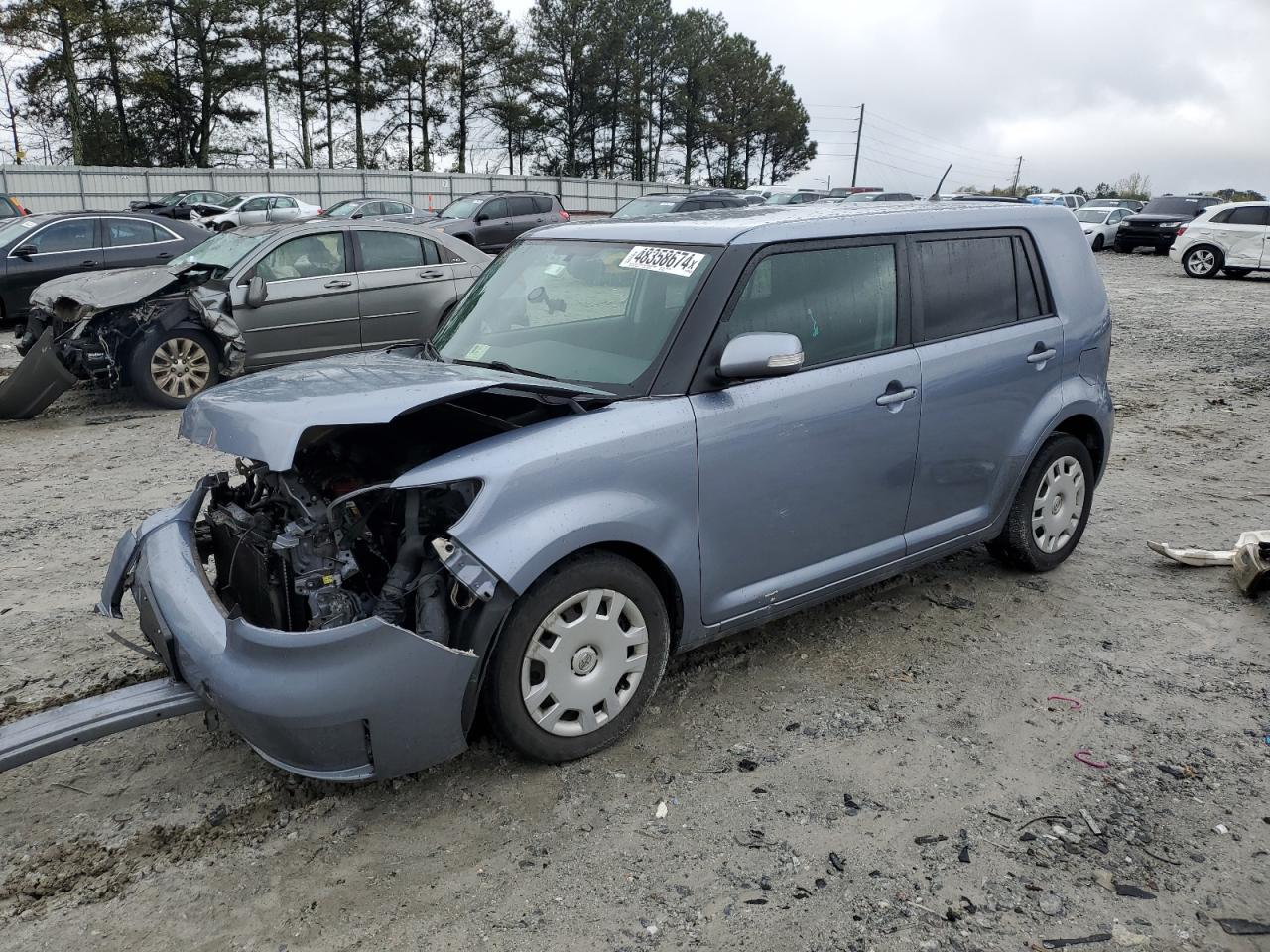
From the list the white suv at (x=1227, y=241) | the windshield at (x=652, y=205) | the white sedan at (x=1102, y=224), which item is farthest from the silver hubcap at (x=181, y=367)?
the white sedan at (x=1102, y=224)

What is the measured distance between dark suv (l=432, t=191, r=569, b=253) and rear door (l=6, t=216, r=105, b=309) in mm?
8979

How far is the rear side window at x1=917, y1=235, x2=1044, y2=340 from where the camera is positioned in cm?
432

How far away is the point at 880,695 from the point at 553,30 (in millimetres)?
64686

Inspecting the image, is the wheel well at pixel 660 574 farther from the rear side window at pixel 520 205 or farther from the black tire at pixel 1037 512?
the rear side window at pixel 520 205

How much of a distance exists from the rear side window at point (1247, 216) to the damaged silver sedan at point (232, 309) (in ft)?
60.8

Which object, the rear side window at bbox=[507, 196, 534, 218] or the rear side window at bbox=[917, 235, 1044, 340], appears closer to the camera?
the rear side window at bbox=[917, 235, 1044, 340]

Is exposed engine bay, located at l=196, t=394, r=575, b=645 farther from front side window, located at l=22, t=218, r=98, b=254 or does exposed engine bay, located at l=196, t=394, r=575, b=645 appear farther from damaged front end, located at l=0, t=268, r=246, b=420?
front side window, located at l=22, t=218, r=98, b=254

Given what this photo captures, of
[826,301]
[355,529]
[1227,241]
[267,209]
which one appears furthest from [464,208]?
[355,529]

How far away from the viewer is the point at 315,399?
3.22 m

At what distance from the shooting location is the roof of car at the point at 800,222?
388 centimetres

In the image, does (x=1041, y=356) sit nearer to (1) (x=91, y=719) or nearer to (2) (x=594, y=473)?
(2) (x=594, y=473)

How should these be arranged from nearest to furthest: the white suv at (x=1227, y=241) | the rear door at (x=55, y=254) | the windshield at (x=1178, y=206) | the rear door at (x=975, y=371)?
the rear door at (x=975, y=371)
the rear door at (x=55, y=254)
the white suv at (x=1227, y=241)
the windshield at (x=1178, y=206)

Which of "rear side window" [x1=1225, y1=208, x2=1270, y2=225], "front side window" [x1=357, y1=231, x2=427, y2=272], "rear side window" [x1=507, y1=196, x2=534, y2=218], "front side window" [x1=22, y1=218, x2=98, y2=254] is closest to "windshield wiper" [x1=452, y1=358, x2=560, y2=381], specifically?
"front side window" [x1=357, y1=231, x2=427, y2=272]

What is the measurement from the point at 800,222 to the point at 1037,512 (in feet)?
6.70
